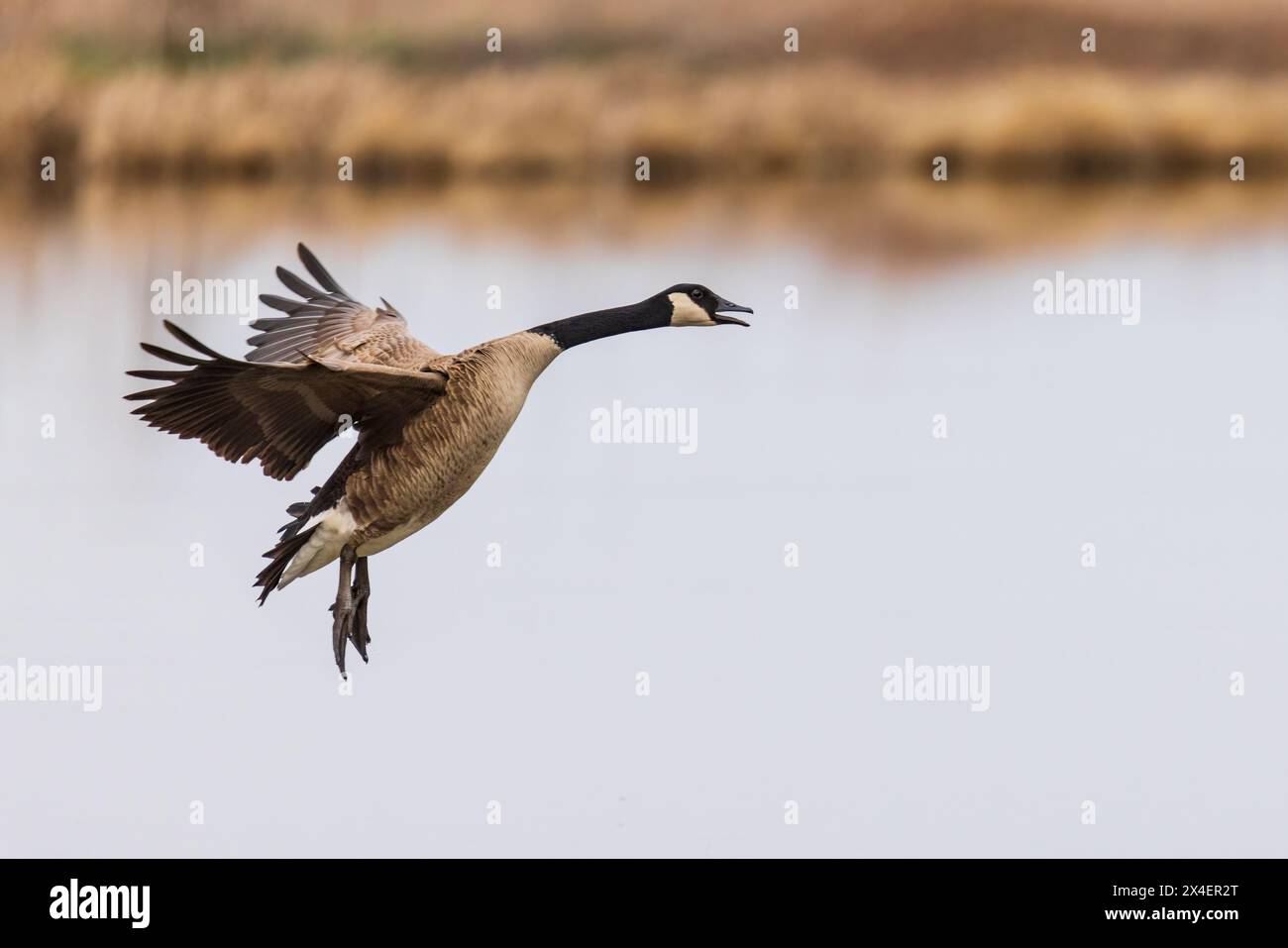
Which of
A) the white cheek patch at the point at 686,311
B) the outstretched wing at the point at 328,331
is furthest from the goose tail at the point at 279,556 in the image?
the white cheek patch at the point at 686,311

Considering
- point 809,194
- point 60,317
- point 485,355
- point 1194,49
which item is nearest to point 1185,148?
point 1194,49

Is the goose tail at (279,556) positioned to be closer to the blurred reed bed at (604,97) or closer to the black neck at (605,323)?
the black neck at (605,323)

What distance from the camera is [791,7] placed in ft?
72.7

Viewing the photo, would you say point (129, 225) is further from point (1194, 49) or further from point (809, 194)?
point (1194, 49)

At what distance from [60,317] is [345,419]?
22.2 feet

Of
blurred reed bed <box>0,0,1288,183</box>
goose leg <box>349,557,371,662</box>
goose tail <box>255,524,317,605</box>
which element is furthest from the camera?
blurred reed bed <box>0,0,1288,183</box>

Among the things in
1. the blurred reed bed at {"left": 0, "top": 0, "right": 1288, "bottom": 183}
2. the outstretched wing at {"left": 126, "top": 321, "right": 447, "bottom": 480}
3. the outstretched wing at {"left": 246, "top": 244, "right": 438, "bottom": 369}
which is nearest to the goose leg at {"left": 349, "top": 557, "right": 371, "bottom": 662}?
the outstretched wing at {"left": 126, "top": 321, "right": 447, "bottom": 480}

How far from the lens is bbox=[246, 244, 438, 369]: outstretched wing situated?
6605mm

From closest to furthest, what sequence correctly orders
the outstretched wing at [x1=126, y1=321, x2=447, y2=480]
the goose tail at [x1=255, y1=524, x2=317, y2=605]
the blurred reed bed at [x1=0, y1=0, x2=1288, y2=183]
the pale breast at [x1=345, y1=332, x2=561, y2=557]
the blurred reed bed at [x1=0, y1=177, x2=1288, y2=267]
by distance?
1. the outstretched wing at [x1=126, y1=321, x2=447, y2=480]
2. the pale breast at [x1=345, y1=332, x2=561, y2=557]
3. the goose tail at [x1=255, y1=524, x2=317, y2=605]
4. the blurred reed bed at [x1=0, y1=177, x2=1288, y2=267]
5. the blurred reed bed at [x1=0, y1=0, x2=1288, y2=183]

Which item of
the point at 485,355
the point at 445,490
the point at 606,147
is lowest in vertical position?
the point at 445,490

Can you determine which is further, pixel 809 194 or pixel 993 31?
pixel 993 31

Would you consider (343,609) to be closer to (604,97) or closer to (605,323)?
(605,323)

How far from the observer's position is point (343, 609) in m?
6.29

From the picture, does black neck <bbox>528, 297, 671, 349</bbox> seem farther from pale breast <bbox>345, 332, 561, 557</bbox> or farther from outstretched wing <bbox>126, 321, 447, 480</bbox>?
outstretched wing <bbox>126, 321, 447, 480</bbox>
